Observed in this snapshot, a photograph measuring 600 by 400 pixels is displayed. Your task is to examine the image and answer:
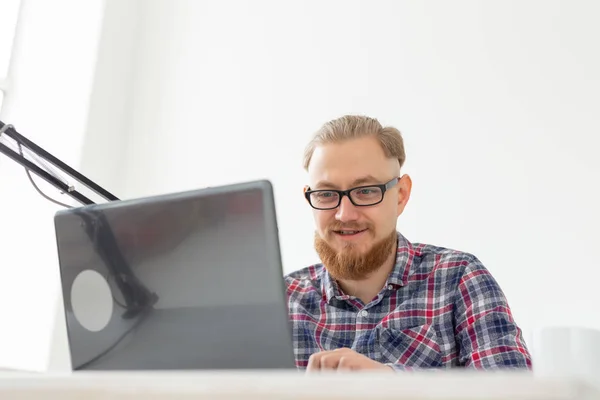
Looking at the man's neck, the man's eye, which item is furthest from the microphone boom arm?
the man's neck

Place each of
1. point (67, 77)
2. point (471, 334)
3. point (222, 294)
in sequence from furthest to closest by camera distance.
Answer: point (67, 77) → point (471, 334) → point (222, 294)

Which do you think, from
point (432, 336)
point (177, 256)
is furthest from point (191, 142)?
point (177, 256)

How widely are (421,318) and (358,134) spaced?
0.48 metres

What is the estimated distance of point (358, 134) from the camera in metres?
1.66

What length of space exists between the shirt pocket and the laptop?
0.76m

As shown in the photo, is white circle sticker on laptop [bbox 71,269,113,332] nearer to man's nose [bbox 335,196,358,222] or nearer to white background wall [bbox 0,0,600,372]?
man's nose [bbox 335,196,358,222]

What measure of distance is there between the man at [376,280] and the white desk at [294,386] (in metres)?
1.05

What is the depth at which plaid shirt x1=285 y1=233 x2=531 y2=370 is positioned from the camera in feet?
4.48

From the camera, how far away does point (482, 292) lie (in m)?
1.43

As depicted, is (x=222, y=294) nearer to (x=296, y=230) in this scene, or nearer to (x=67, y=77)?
(x=296, y=230)

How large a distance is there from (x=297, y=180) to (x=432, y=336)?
3.55ft

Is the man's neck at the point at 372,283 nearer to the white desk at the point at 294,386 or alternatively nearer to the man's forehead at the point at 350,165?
the man's forehead at the point at 350,165

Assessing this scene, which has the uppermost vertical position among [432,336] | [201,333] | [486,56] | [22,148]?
[486,56]

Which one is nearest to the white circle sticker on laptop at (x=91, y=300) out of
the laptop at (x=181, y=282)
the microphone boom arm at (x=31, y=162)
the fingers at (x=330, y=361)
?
the laptop at (x=181, y=282)
